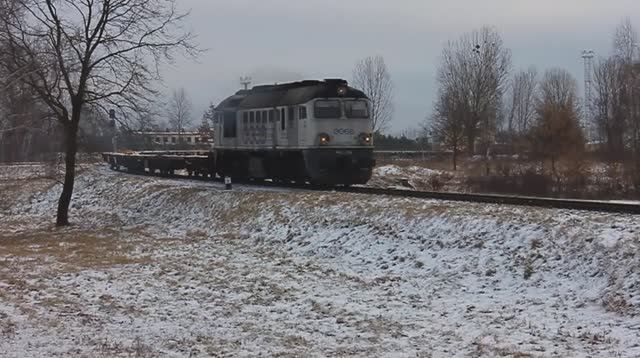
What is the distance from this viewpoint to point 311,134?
22.1 m

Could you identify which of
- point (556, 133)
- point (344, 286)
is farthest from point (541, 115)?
point (344, 286)

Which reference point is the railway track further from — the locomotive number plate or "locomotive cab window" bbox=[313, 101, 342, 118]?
"locomotive cab window" bbox=[313, 101, 342, 118]

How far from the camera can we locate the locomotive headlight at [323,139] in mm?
21969

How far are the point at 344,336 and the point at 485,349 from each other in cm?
172

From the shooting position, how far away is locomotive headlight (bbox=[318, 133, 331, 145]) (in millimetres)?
21969

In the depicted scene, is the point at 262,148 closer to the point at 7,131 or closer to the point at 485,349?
the point at 7,131

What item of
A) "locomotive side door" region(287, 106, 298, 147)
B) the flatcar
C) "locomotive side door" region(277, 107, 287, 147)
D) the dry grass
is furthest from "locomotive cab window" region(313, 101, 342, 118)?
the dry grass

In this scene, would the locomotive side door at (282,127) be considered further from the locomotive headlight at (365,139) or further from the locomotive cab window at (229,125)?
the locomotive cab window at (229,125)

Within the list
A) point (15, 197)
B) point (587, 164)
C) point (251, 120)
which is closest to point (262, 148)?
Answer: point (251, 120)

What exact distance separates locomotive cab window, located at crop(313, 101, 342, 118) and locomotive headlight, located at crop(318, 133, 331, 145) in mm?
670

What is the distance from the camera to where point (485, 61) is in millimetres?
61656

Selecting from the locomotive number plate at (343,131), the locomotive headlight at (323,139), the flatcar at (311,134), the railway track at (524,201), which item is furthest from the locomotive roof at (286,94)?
the railway track at (524,201)

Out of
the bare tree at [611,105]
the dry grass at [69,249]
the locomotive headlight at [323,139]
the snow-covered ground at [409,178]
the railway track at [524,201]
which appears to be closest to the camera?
the railway track at [524,201]

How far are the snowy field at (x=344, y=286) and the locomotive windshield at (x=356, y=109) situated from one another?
5.72 m
